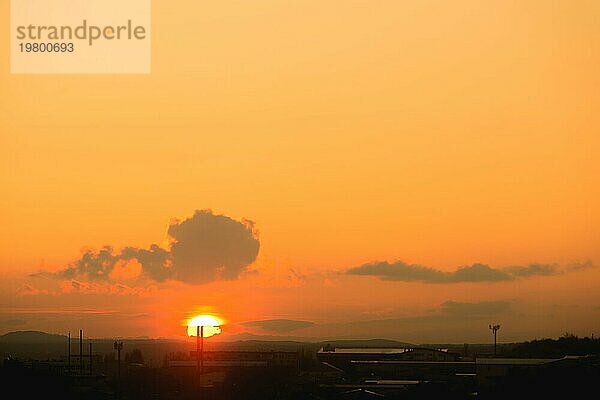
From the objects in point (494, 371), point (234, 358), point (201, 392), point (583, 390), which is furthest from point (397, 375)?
point (583, 390)

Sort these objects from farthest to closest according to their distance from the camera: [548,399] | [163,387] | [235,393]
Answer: [163,387]
[235,393]
[548,399]

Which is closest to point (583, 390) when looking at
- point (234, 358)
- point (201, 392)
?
point (201, 392)

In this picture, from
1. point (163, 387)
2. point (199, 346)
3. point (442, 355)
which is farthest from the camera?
point (442, 355)

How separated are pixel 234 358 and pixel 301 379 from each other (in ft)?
87.2

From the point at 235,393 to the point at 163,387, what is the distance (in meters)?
7.69

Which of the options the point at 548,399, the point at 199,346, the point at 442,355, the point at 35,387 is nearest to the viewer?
the point at 548,399

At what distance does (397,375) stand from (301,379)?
35.1 ft

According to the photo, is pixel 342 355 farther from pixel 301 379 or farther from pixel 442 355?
pixel 301 379

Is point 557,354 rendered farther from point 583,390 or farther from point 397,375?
point 583,390

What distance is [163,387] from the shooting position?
7719 cm

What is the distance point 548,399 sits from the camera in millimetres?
51781

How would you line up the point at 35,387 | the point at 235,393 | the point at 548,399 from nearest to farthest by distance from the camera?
the point at 548,399, the point at 35,387, the point at 235,393

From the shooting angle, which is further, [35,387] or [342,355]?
[342,355]

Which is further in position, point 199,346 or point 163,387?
point 199,346
